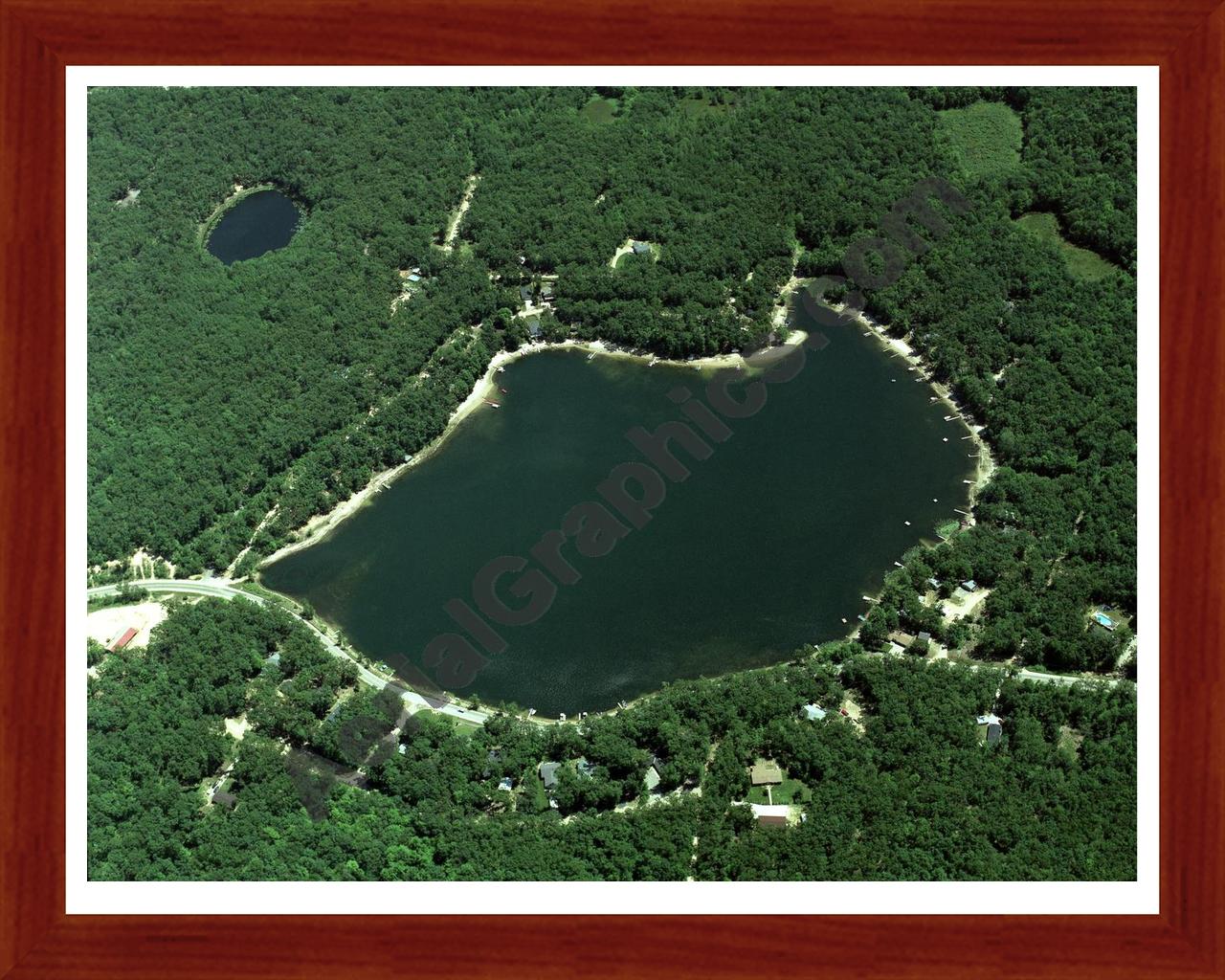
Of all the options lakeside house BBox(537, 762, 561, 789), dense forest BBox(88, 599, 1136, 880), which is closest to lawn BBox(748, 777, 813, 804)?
dense forest BBox(88, 599, 1136, 880)

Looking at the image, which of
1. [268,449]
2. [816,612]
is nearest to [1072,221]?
[816,612]

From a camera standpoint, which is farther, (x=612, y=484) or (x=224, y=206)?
(x=224, y=206)

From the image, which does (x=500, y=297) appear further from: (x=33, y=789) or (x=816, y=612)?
(x=33, y=789)

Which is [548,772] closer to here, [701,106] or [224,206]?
[224,206]

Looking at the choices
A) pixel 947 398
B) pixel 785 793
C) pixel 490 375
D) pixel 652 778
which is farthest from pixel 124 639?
pixel 947 398

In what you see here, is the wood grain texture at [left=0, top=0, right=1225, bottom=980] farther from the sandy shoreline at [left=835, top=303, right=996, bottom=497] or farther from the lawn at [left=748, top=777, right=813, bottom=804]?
the sandy shoreline at [left=835, top=303, right=996, bottom=497]

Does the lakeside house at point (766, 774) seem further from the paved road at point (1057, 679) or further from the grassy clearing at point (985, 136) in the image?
the grassy clearing at point (985, 136)
